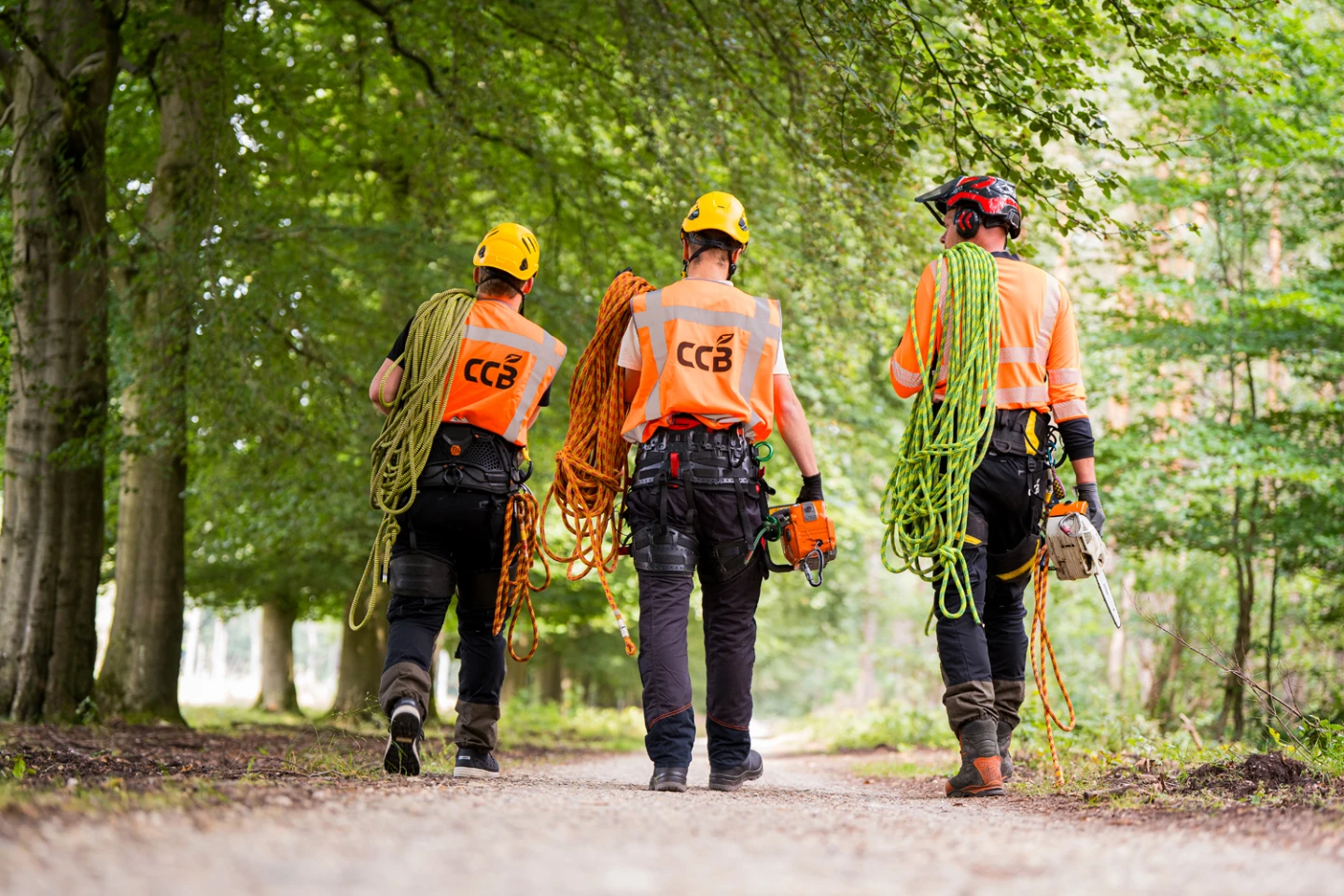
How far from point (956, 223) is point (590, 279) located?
6.64 m

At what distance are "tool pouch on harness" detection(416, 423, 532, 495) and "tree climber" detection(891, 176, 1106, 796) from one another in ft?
5.95

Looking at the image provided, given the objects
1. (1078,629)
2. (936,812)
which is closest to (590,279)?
(936,812)

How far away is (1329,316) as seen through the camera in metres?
11.0

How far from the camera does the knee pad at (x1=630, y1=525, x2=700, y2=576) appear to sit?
501 centimetres

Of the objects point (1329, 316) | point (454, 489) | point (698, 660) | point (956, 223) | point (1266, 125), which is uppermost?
point (1266, 125)

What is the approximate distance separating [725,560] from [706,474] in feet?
1.24

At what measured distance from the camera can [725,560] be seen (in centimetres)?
509

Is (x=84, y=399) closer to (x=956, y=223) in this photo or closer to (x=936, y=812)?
(x=956, y=223)

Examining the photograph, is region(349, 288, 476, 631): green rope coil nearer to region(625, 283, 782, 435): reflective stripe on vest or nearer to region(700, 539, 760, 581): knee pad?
region(625, 283, 782, 435): reflective stripe on vest

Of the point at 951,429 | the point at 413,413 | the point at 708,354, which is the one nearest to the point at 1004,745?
the point at 951,429

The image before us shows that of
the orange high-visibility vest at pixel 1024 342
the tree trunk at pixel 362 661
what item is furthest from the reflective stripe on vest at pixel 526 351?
the tree trunk at pixel 362 661

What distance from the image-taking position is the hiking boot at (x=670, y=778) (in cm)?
474

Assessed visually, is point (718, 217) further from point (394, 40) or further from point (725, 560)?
point (394, 40)

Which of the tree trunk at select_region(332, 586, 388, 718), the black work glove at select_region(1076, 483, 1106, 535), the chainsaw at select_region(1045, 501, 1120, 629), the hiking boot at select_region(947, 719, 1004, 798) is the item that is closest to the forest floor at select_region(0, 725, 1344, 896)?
the hiking boot at select_region(947, 719, 1004, 798)
